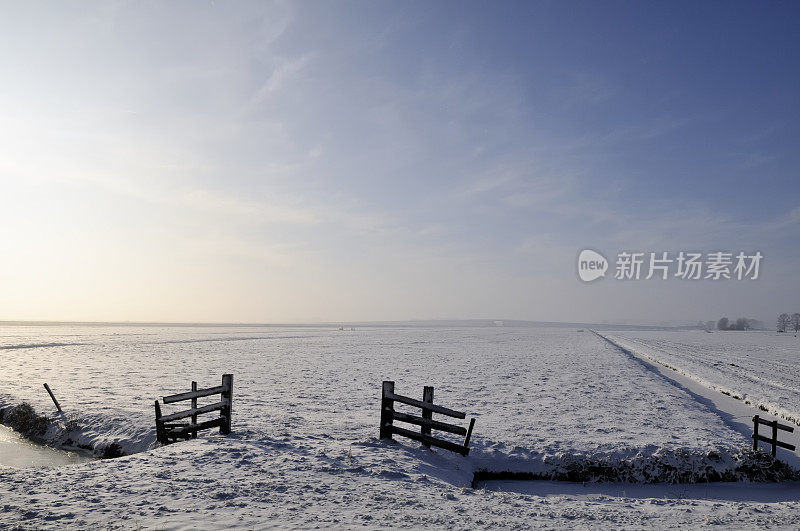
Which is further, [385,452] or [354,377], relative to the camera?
[354,377]

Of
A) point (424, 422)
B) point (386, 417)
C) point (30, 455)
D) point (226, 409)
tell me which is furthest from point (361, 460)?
point (30, 455)

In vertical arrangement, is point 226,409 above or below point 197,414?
above

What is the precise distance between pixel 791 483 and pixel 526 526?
9.37m

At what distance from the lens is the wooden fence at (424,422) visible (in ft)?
41.9

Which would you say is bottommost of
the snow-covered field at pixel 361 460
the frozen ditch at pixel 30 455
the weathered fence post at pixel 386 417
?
the frozen ditch at pixel 30 455

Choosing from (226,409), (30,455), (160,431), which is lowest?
(30,455)

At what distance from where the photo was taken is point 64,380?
1080 inches

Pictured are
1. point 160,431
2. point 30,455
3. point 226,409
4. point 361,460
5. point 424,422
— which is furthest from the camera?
point 30,455

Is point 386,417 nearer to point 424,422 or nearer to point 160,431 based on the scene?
point 424,422

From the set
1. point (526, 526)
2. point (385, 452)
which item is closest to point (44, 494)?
point (385, 452)

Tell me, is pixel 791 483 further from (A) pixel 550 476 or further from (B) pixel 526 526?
(B) pixel 526 526

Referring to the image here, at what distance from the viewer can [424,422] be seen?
43.2ft

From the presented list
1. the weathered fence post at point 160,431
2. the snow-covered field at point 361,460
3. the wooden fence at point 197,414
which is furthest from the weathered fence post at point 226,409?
the weathered fence post at point 160,431

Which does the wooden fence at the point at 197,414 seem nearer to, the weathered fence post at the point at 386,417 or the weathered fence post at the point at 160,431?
the weathered fence post at the point at 160,431
